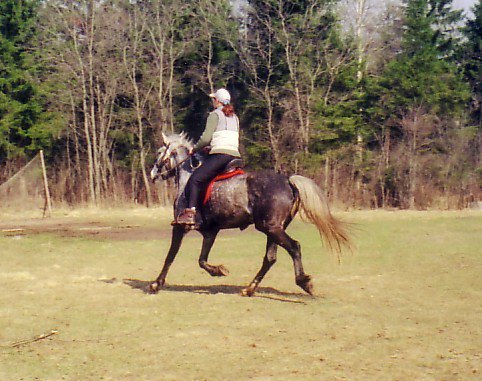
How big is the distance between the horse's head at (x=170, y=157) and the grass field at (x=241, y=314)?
1787 mm

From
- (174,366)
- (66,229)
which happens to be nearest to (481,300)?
(174,366)

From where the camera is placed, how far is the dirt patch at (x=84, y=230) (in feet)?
62.6

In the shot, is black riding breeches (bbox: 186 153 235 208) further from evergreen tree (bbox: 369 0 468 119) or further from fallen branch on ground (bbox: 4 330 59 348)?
evergreen tree (bbox: 369 0 468 119)

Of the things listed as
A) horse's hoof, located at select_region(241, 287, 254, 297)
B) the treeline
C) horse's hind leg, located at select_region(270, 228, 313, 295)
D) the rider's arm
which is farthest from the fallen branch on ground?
the treeline

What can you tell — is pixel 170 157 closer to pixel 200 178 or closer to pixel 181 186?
pixel 181 186

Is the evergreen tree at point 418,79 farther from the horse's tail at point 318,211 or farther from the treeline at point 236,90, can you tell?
the horse's tail at point 318,211

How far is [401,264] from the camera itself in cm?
1360

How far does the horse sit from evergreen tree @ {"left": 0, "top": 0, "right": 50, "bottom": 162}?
31092 millimetres

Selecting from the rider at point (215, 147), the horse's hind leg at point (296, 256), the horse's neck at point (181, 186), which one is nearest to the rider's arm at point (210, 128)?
the rider at point (215, 147)

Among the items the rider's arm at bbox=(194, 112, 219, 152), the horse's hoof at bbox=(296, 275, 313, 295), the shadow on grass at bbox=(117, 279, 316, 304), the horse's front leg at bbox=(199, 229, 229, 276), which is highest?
the rider's arm at bbox=(194, 112, 219, 152)

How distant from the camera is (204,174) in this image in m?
10.6

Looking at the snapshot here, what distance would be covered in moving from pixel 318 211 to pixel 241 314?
69.6 inches

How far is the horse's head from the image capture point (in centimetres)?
1134

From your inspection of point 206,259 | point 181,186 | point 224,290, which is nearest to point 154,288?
point 206,259
